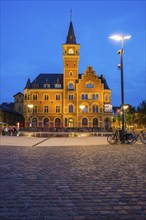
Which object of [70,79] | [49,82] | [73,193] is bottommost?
[73,193]

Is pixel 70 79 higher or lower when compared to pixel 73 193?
higher

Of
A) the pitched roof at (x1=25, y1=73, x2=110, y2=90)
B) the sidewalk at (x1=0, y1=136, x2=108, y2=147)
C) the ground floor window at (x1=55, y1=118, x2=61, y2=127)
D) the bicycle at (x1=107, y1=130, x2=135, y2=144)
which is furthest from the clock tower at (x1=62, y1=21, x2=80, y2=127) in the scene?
the bicycle at (x1=107, y1=130, x2=135, y2=144)

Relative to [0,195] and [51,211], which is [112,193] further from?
[0,195]

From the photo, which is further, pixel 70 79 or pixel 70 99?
pixel 70 79

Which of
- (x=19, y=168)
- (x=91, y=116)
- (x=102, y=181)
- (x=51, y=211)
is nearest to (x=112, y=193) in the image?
(x=102, y=181)

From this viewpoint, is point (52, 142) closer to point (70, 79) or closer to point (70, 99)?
point (70, 99)

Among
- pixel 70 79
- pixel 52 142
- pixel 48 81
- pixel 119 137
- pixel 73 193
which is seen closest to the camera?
pixel 73 193

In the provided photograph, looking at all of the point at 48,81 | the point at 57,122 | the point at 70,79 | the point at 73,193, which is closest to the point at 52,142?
the point at 73,193

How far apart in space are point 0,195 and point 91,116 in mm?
60794

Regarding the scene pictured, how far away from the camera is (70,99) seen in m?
66.9

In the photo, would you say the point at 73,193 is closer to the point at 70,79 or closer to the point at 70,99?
the point at 70,99

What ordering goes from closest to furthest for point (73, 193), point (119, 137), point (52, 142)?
point (73, 193), point (119, 137), point (52, 142)

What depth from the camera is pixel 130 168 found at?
8422 mm

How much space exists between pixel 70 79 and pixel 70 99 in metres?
5.31
